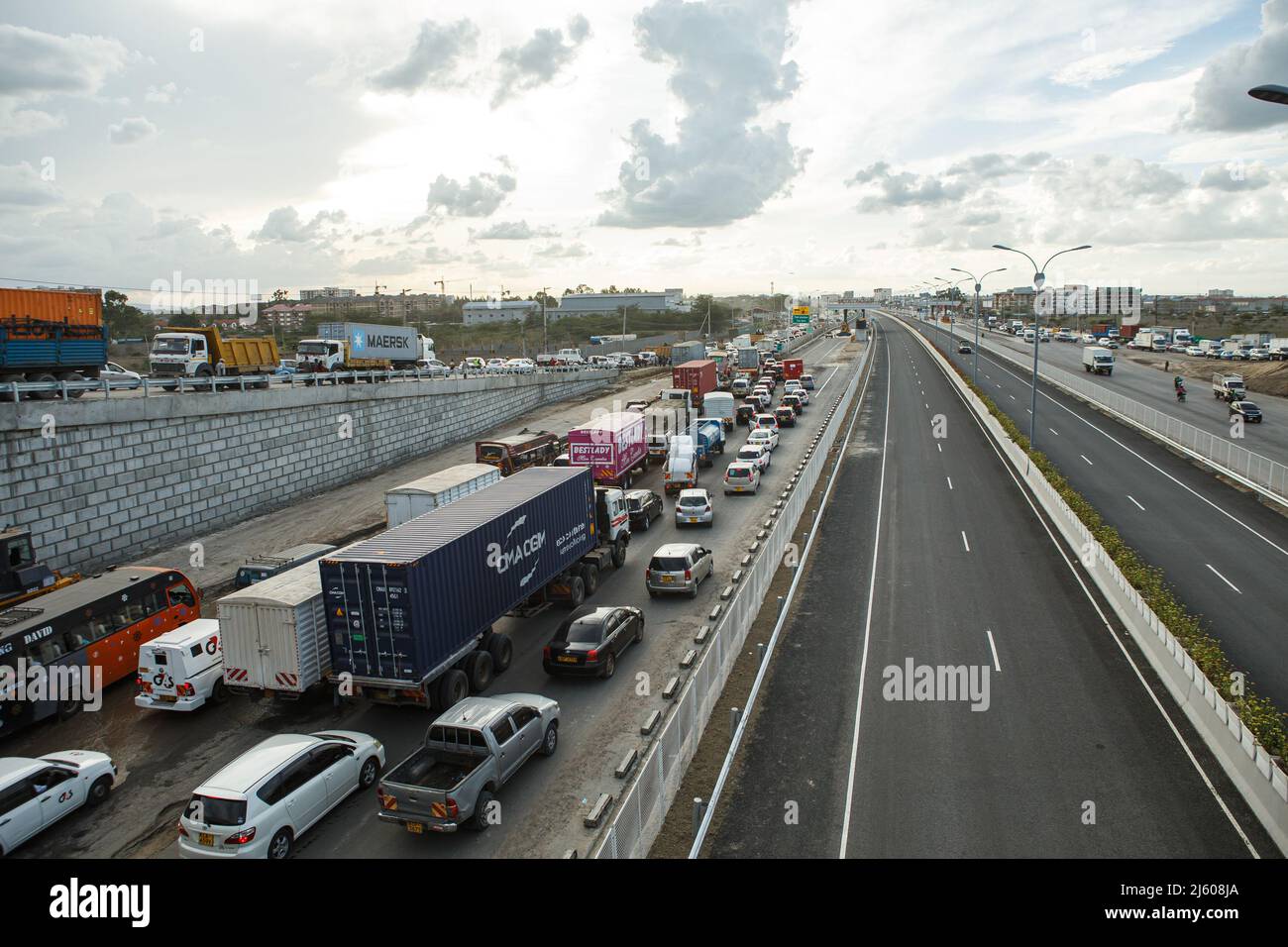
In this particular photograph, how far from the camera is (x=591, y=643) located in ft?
62.3

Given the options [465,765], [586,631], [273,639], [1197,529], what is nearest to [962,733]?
[586,631]

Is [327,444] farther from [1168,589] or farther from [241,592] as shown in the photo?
[1168,589]

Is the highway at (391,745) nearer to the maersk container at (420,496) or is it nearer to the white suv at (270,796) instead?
the white suv at (270,796)

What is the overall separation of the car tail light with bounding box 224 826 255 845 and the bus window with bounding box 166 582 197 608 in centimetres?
1080

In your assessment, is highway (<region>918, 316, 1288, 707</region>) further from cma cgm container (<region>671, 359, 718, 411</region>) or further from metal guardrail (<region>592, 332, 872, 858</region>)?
cma cgm container (<region>671, 359, 718, 411</region>)

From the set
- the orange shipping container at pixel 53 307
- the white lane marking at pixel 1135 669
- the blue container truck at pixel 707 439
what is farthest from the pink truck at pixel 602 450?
the orange shipping container at pixel 53 307

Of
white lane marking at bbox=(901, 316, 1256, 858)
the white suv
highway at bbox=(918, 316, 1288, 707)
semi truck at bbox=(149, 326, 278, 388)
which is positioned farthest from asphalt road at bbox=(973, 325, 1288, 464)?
semi truck at bbox=(149, 326, 278, 388)

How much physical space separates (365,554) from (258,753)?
443 centimetres

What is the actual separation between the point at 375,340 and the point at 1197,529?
43.8 meters

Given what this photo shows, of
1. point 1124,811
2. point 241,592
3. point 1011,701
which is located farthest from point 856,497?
point 241,592

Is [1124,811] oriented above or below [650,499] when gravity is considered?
below

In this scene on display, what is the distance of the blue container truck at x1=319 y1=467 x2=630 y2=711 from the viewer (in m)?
16.2

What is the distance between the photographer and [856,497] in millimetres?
35719

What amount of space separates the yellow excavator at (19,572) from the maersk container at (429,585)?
33.9 ft
